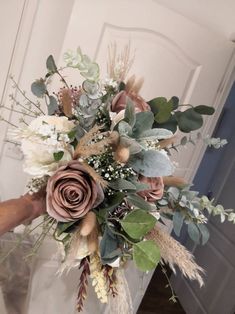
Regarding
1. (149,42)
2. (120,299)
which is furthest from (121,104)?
(149,42)

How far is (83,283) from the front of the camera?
21.5 inches

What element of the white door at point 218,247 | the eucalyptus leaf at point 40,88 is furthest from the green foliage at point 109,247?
the white door at point 218,247

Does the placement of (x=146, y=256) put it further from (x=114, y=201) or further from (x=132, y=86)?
(x=132, y=86)

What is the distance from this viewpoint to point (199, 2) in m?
1.43

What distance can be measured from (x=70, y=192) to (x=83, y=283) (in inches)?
6.8

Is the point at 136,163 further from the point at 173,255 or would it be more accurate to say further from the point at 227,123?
the point at 227,123

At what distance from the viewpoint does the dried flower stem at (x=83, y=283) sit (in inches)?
21.5

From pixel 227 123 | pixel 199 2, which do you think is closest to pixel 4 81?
pixel 199 2

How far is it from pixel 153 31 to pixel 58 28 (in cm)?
41

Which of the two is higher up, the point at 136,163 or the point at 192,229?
the point at 136,163

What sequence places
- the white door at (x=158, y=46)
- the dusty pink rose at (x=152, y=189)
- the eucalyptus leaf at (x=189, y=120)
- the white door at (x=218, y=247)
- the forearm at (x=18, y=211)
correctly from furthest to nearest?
the white door at (x=218, y=247)
the white door at (x=158, y=46)
the eucalyptus leaf at (x=189, y=120)
the dusty pink rose at (x=152, y=189)
the forearm at (x=18, y=211)

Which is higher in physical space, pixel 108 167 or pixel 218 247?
pixel 108 167

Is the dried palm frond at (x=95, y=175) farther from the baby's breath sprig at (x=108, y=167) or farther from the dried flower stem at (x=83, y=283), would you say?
the dried flower stem at (x=83, y=283)

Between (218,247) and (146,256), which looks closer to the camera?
(146,256)
